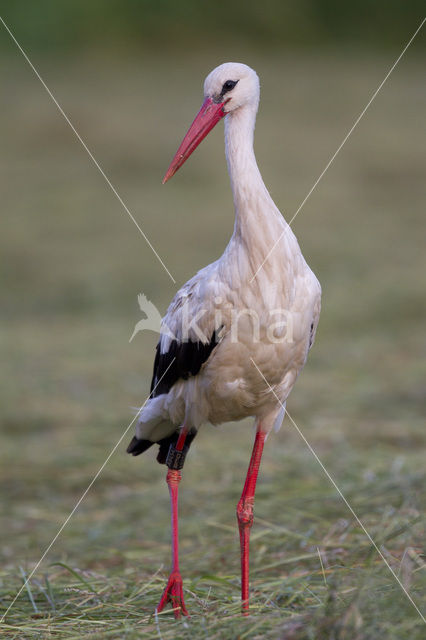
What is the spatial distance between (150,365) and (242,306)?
4.25m

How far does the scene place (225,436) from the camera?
5949 mm

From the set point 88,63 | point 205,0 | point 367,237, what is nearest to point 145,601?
point 367,237

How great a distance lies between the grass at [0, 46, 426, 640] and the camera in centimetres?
326

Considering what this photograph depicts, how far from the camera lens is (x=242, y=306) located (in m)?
3.08

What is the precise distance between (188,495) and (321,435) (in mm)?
1067

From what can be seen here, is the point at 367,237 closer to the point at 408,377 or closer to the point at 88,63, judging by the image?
the point at 408,377

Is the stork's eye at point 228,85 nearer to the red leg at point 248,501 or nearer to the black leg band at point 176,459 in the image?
the red leg at point 248,501

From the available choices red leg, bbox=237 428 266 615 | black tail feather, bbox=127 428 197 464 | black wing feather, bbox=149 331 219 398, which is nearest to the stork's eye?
black wing feather, bbox=149 331 219 398

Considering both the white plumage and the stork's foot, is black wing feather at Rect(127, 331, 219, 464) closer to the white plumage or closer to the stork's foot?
the white plumage

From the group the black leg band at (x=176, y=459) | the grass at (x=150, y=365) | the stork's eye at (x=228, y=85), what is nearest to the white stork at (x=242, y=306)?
the stork's eye at (x=228, y=85)

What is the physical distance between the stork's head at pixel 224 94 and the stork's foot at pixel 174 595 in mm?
1325

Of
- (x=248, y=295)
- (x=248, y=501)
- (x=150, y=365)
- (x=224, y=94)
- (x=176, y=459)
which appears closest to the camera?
(x=248, y=295)

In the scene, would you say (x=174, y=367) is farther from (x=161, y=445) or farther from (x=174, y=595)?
(x=174, y=595)

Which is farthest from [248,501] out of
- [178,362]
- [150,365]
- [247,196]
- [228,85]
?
[150,365]
